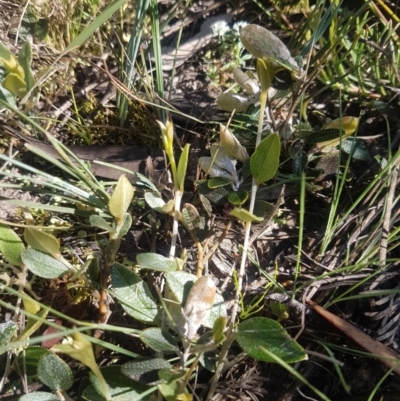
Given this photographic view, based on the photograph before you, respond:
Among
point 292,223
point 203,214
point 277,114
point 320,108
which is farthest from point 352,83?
point 203,214

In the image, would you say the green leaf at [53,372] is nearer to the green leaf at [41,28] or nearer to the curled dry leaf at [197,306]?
the curled dry leaf at [197,306]

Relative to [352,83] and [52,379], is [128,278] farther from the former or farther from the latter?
[352,83]

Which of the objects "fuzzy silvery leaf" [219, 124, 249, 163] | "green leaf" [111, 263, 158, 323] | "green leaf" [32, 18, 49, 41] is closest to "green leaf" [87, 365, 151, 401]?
"green leaf" [111, 263, 158, 323]

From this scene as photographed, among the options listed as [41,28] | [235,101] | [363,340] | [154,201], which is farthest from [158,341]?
[41,28]

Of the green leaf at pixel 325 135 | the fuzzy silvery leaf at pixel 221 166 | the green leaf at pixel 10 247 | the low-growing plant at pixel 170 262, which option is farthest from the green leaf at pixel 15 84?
the green leaf at pixel 325 135

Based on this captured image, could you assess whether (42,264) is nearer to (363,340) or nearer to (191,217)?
(191,217)

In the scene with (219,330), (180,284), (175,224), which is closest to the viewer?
(219,330)
